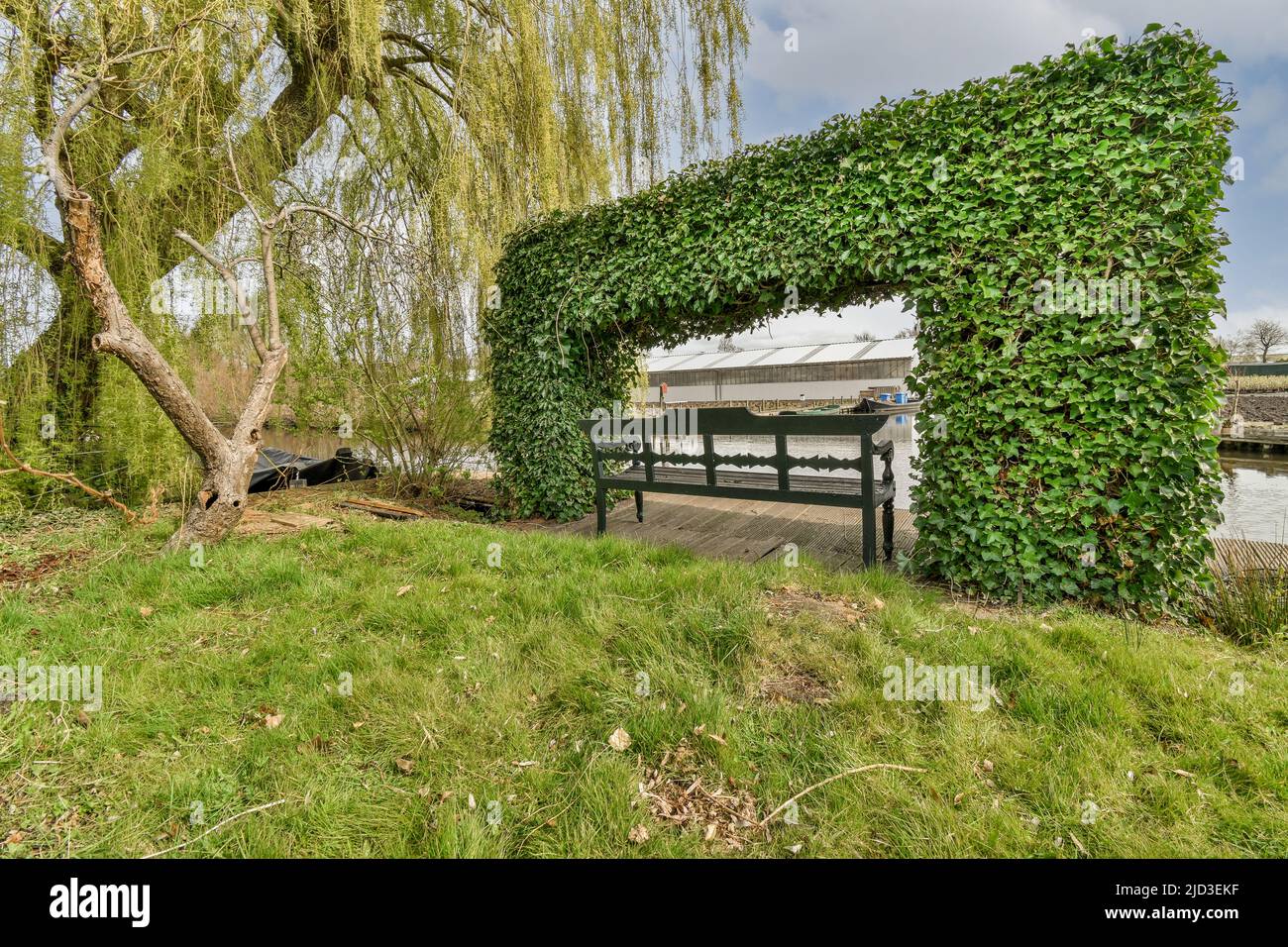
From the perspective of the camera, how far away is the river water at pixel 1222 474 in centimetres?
508

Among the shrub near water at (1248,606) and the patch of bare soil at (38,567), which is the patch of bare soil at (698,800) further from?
the patch of bare soil at (38,567)

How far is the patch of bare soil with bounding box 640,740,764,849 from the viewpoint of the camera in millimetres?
1518

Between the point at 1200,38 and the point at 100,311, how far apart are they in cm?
637

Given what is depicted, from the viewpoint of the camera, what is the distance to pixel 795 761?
173cm

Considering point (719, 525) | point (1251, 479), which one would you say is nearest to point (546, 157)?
point (719, 525)

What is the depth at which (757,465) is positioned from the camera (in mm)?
4035

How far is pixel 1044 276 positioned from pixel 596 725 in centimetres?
332

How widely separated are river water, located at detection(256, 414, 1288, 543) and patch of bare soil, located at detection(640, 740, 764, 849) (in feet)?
7.89

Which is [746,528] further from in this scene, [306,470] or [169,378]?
[306,470]

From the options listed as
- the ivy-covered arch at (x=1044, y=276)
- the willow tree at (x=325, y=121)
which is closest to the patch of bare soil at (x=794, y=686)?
the ivy-covered arch at (x=1044, y=276)

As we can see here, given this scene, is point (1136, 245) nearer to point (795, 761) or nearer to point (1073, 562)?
point (1073, 562)
